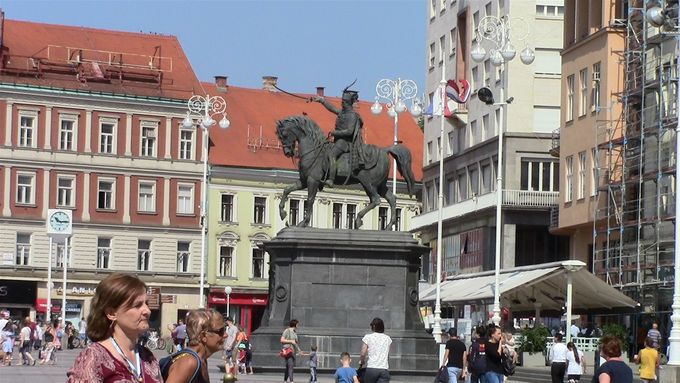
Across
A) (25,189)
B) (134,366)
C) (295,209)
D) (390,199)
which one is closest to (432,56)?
(295,209)

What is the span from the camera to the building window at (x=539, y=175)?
82500 mm

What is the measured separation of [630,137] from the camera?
2584 inches

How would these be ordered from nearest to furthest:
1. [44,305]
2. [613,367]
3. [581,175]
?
[613,367], [581,175], [44,305]

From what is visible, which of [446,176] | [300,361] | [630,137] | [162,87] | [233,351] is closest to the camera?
[233,351]

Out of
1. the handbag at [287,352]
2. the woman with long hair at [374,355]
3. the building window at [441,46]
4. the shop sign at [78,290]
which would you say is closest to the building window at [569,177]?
the building window at [441,46]

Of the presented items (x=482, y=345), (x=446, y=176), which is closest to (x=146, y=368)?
(x=482, y=345)

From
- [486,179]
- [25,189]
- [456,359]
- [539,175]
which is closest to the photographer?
[456,359]

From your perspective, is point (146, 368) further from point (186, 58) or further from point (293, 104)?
point (293, 104)

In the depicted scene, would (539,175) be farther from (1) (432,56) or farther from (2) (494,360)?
(2) (494,360)

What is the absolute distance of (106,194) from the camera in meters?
100

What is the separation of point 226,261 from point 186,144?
24.7 feet

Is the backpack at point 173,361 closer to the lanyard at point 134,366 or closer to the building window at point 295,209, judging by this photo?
the lanyard at point 134,366

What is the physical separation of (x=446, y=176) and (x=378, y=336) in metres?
70.5

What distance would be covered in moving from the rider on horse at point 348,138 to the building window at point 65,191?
185ft
